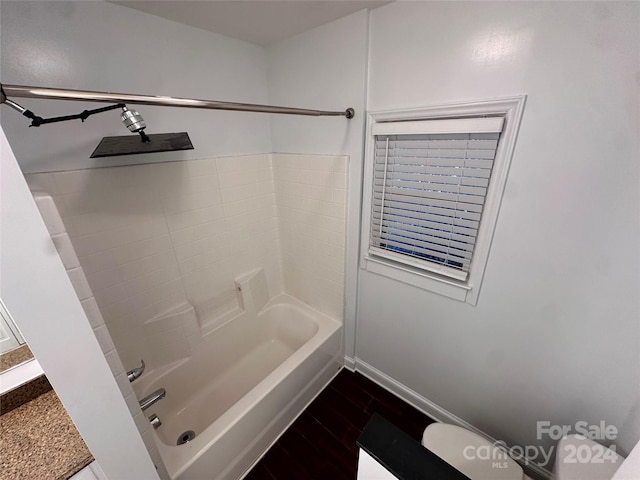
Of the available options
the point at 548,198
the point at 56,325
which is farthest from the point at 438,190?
the point at 56,325

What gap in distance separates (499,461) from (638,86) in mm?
1435

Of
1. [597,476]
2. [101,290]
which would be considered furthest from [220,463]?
[597,476]

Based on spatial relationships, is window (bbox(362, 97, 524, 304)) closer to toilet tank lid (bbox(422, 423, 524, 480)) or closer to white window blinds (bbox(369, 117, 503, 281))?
white window blinds (bbox(369, 117, 503, 281))

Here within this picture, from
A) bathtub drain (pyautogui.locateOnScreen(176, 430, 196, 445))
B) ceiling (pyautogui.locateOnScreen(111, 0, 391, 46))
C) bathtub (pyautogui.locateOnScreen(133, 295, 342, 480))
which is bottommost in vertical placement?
bathtub drain (pyautogui.locateOnScreen(176, 430, 196, 445))

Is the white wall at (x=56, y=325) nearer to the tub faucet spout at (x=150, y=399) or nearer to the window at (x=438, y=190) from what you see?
the tub faucet spout at (x=150, y=399)

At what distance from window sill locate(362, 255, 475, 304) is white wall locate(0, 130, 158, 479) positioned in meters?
1.28

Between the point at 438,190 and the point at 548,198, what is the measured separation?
0.41 meters

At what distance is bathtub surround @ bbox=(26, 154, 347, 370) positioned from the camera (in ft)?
4.03

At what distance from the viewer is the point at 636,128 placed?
790 mm

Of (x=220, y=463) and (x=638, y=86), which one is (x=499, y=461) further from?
(x=638, y=86)

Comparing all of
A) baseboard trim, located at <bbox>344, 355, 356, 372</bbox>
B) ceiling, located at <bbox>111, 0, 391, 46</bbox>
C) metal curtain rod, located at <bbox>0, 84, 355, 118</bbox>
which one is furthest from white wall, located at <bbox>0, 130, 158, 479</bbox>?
baseboard trim, located at <bbox>344, 355, 356, 372</bbox>

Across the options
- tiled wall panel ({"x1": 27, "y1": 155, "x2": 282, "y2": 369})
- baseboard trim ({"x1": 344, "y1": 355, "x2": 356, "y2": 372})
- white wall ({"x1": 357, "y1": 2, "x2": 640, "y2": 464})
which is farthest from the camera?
baseboard trim ({"x1": 344, "y1": 355, "x2": 356, "y2": 372})

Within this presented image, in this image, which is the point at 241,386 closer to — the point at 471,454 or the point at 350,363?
the point at 350,363

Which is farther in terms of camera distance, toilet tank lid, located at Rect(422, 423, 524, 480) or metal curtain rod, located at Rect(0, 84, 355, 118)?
toilet tank lid, located at Rect(422, 423, 524, 480)
